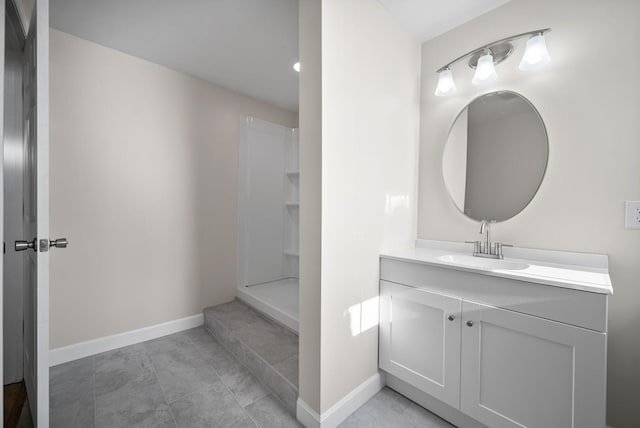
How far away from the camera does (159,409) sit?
4.90ft

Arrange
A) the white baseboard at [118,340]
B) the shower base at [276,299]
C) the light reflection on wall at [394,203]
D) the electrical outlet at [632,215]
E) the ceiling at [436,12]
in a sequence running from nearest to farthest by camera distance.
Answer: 1. the electrical outlet at [632,215]
2. the ceiling at [436,12]
3. the light reflection on wall at [394,203]
4. the white baseboard at [118,340]
5. the shower base at [276,299]

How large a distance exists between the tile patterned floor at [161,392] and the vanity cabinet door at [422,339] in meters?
0.67

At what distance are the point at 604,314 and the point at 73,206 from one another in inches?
118

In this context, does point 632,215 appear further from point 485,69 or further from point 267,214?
point 267,214

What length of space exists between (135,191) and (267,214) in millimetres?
1285

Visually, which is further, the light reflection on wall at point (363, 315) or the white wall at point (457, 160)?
the white wall at point (457, 160)

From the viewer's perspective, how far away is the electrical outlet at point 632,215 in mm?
1234

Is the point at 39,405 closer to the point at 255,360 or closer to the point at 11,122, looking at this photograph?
the point at 255,360

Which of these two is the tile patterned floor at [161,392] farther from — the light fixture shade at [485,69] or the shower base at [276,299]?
the light fixture shade at [485,69]

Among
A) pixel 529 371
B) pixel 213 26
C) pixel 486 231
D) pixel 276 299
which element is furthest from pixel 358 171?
pixel 276 299

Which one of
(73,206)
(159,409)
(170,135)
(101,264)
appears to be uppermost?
(170,135)

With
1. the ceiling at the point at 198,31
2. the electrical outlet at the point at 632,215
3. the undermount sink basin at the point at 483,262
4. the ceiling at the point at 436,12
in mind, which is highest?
the ceiling at the point at 436,12

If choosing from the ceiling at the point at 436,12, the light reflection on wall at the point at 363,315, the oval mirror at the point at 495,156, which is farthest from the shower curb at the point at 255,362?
the ceiling at the point at 436,12

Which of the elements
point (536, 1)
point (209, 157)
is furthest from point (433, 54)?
point (209, 157)
